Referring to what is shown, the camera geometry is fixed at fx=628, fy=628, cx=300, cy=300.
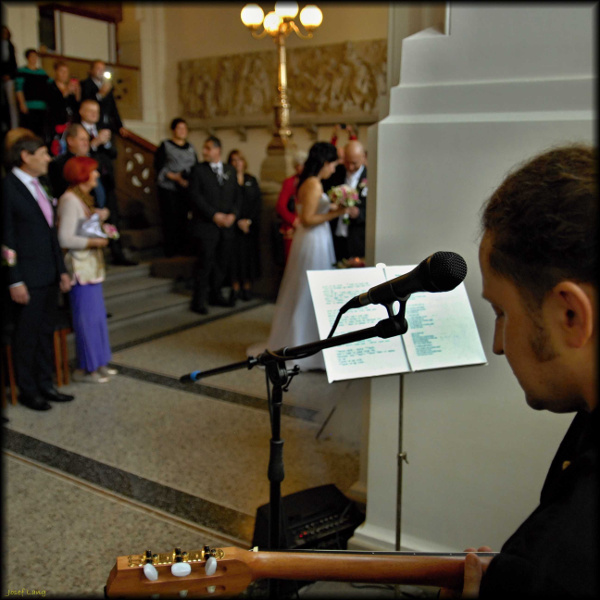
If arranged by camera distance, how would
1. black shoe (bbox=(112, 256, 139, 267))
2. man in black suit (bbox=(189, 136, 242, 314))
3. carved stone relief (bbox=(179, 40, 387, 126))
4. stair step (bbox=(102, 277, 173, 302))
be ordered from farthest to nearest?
1. carved stone relief (bbox=(179, 40, 387, 126))
2. black shoe (bbox=(112, 256, 139, 267))
3. man in black suit (bbox=(189, 136, 242, 314))
4. stair step (bbox=(102, 277, 173, 302))

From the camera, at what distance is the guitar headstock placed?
1.11 m

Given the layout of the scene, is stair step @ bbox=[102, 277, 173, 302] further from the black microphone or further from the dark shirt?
the dark shirt

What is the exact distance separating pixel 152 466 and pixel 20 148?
2.26 metres

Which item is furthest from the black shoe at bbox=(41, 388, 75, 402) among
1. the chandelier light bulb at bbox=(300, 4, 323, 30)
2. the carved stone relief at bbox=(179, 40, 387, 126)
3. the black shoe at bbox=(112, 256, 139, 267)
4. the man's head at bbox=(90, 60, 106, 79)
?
the carved stone relief at bbox=(179, 40, 387, 126)

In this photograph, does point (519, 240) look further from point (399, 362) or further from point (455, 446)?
point (455, 446)

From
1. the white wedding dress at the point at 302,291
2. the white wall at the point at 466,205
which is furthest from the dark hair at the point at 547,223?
the white wedding dress at the point at 302,291

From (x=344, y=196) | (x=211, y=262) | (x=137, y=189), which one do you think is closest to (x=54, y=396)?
(x=344, y=196)

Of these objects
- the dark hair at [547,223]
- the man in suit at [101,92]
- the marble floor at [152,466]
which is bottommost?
the marble floor at [152,466]

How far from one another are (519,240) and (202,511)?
2.53 meters

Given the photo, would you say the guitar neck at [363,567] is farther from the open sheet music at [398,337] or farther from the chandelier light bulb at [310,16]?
the chandelier light bulb at [310,16]

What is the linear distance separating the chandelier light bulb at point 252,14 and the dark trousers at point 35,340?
5976mm

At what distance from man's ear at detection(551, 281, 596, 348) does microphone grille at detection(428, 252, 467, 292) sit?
366mm

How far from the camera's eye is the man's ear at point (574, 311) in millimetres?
835

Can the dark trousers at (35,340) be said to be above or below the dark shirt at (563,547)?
below
